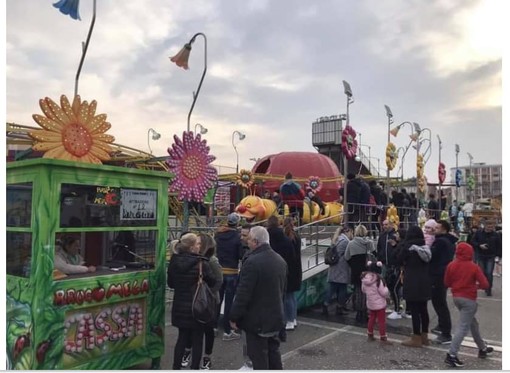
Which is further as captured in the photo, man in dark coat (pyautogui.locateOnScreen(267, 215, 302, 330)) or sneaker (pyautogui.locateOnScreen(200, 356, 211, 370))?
man in dark coat (pyautogui.locateOnScreen(267, 215, 302, 330))

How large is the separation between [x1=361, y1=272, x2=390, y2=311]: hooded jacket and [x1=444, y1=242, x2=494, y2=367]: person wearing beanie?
3.18 ft

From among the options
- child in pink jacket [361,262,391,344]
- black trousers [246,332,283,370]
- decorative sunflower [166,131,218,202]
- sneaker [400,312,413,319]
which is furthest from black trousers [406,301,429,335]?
decorative sunflower [166,131,218,202]

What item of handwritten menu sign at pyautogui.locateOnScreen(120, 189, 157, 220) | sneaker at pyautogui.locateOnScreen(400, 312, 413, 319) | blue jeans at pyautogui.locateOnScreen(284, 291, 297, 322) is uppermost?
handwritten menu sign at pyautogui.locateOnScreen(120, 189, 157, 220)

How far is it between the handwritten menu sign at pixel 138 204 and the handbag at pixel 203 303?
84 centimetres

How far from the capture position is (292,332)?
6.17m

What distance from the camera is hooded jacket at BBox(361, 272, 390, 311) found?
19.3ft

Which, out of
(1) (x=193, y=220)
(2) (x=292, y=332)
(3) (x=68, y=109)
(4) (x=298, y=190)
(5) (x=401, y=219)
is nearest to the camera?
(3) (x=68, y=109)

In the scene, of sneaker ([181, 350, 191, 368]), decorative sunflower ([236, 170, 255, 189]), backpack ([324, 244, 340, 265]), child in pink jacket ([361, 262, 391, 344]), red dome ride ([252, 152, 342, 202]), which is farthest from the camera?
red dome ride ([252, 152, 342, 202])

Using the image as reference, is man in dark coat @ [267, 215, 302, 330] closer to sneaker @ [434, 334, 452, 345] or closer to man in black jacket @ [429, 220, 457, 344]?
man in black jacket @ [429, 220, 457, 344]

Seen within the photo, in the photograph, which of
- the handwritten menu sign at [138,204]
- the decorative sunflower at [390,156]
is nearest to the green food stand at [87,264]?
the handwritten menu sign at [138,204]

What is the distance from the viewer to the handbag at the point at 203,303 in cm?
420
